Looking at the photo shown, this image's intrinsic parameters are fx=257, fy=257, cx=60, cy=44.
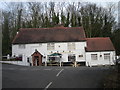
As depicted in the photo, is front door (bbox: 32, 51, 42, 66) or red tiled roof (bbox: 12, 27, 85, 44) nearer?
front door (bbox: 32, 51, 42, 66)

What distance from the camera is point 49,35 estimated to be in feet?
177

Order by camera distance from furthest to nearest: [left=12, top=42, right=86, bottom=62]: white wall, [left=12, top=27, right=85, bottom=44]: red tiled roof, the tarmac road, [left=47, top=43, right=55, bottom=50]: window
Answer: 1. [left=12, top=27, right=85, bottom=44]: red tiled roof
2. [left=47, top=43, right=55, bottom=50]: window
3. [left=12, top=42, right=86, bottom=62]: white wall
4. the tarmac road

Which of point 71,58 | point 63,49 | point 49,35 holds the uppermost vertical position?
point 49,35

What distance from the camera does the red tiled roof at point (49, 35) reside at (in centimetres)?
5212

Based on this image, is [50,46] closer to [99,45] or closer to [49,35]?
[49,35]

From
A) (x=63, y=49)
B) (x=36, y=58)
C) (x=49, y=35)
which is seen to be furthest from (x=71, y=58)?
(x=49, y=35)

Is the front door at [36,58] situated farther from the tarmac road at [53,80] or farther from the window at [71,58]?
the tarmac road at [53,80]

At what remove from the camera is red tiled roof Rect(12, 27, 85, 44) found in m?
52.1

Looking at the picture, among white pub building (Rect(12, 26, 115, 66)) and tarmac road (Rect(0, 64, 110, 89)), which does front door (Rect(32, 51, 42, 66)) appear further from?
tarmac road (Rect(0, 64, 110, 89))

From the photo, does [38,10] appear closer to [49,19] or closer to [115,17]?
[49,19]

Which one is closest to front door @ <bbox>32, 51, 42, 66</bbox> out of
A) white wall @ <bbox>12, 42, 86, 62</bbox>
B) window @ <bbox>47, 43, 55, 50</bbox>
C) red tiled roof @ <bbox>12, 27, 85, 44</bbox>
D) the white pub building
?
the white pub building

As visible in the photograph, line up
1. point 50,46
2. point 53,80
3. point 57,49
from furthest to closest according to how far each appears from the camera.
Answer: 1. point 50,46
2. point 57,49
3. point 53,80

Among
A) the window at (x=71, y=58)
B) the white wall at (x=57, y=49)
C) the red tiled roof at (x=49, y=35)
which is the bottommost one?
the window at (x=71, y=58)

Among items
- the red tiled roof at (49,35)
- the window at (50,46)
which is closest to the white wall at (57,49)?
the window at (50,46)
